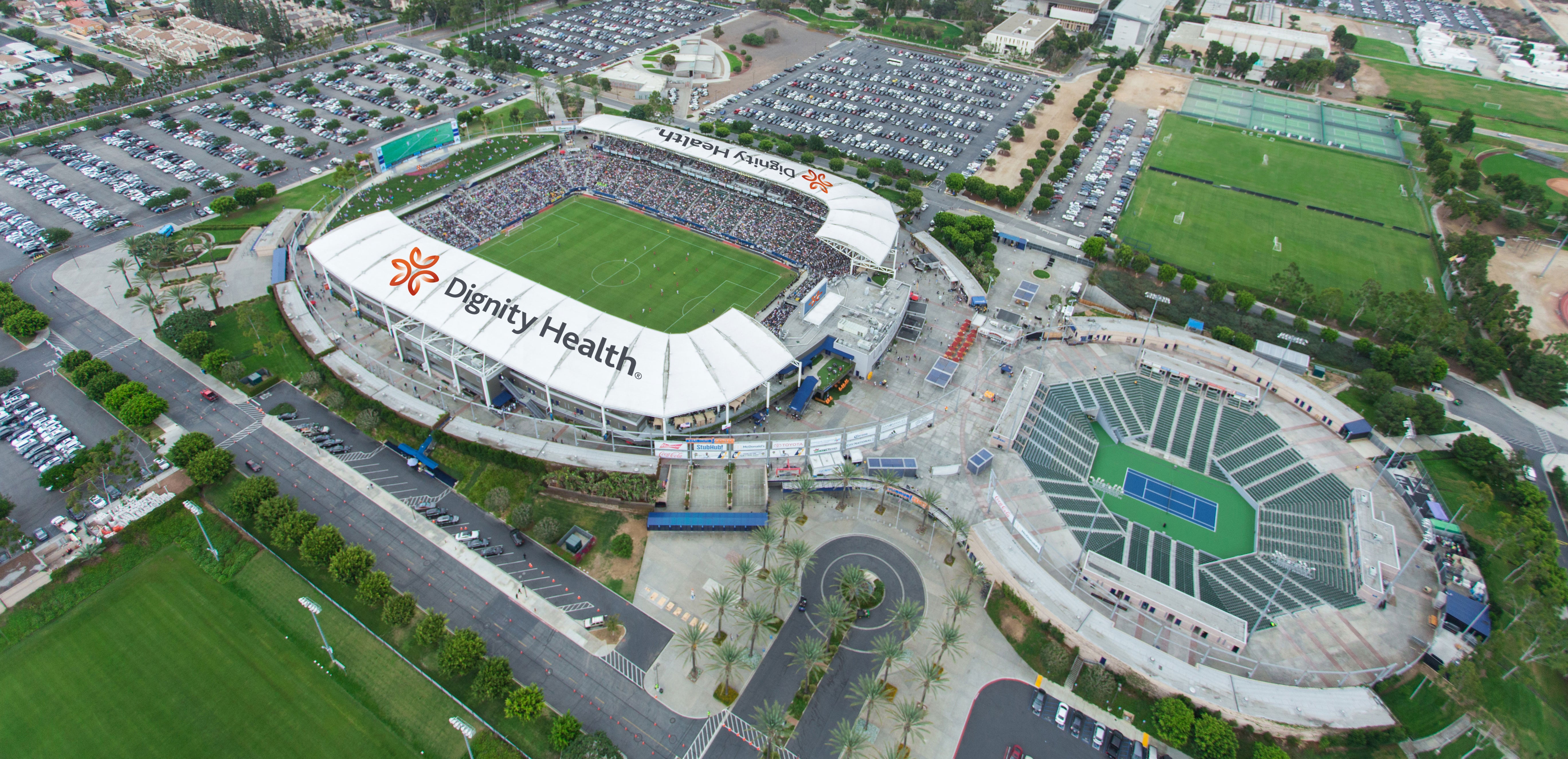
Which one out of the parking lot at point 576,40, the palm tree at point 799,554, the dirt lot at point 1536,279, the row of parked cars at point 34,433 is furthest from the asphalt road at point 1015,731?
the parking lot at point 576,40

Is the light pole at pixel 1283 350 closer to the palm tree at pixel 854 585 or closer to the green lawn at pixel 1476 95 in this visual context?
the palm tree at pixel 854 585

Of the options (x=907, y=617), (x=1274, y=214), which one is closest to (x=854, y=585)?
(x=907, y=617)

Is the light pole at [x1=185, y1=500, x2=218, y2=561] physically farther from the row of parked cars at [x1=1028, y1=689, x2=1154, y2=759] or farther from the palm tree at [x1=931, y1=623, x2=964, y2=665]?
the row of parked cars at [x1=1028, y1=689, x2=1154, y2=759]

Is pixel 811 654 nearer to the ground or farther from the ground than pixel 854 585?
farther from the ground

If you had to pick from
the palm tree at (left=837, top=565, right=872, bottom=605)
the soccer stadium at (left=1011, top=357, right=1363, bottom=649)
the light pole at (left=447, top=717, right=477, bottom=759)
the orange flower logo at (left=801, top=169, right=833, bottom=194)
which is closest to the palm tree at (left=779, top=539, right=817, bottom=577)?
the palm tree at (left=837, top=565, right=872, bottom=605)

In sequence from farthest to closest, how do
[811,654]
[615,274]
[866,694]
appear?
[615,274] → [811,654] → [866,694]

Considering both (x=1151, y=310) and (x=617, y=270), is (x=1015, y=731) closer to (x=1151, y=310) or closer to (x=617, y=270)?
(x=1151, y=310)

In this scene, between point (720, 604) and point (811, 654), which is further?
point (720, 604)
